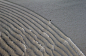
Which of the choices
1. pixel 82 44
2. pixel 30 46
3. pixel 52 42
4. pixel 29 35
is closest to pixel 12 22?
pixel 29 35

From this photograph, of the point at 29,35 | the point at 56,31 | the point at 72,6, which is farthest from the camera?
the point at 72,6

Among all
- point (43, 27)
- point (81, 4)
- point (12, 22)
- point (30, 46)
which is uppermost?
point (81, 4)

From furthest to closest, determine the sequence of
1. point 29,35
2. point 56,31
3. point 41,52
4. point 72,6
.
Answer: point 72,6 → point 56,31 → point 29,35 → point 41,52

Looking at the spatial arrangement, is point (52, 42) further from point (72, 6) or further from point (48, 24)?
point (72, 6)

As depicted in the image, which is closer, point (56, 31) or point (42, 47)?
point (42, 47)

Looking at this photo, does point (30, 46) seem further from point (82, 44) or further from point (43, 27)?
point (82, 44)

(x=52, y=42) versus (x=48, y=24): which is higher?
(x=48, y=24)

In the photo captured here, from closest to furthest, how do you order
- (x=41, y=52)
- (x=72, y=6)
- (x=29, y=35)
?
(x=41, y=52) < (x=29, y=35) < (x=72, y=6)

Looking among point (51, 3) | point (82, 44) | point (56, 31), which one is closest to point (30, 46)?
point (56, 31)

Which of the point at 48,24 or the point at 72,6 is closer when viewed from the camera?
the point at 48,24
